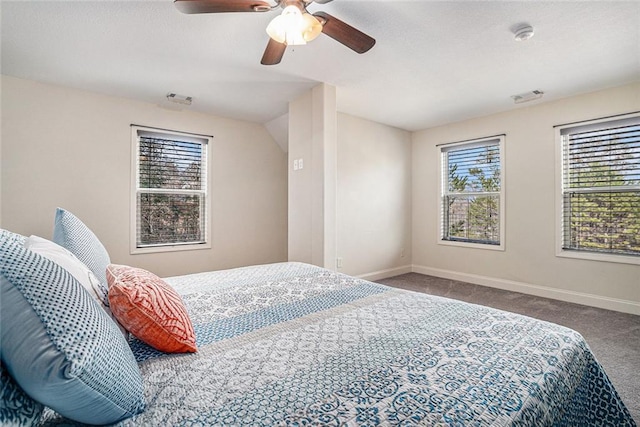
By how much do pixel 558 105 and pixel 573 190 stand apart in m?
1.04

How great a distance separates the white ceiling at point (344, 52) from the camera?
199 cm

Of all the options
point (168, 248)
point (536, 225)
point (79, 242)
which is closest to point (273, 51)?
point (79, 242)

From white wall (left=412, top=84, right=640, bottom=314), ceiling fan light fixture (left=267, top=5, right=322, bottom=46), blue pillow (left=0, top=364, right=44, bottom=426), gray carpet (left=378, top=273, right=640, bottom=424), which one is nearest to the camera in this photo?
blue pillow (left=0, top=364, right=44, bottom=426)

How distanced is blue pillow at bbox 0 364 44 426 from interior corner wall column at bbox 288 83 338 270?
2.65m

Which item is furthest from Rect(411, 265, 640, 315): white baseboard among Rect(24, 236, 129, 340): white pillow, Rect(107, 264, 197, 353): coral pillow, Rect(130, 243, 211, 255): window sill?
Rect(24, 236, 129, 340): white pillow

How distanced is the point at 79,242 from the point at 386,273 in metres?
4.01

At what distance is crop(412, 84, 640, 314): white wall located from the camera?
3.18 m

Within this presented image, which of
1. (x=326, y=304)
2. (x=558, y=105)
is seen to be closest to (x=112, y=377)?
(x=326, y=304)

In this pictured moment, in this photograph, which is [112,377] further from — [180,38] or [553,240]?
[553,240]

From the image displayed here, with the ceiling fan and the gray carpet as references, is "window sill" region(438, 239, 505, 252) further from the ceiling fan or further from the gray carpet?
the ceiling fan

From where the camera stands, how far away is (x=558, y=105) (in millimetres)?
3543

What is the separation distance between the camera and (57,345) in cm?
56

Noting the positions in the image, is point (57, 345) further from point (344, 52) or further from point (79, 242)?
point (344, 52)

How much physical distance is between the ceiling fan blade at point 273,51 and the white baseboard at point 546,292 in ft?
12.9
